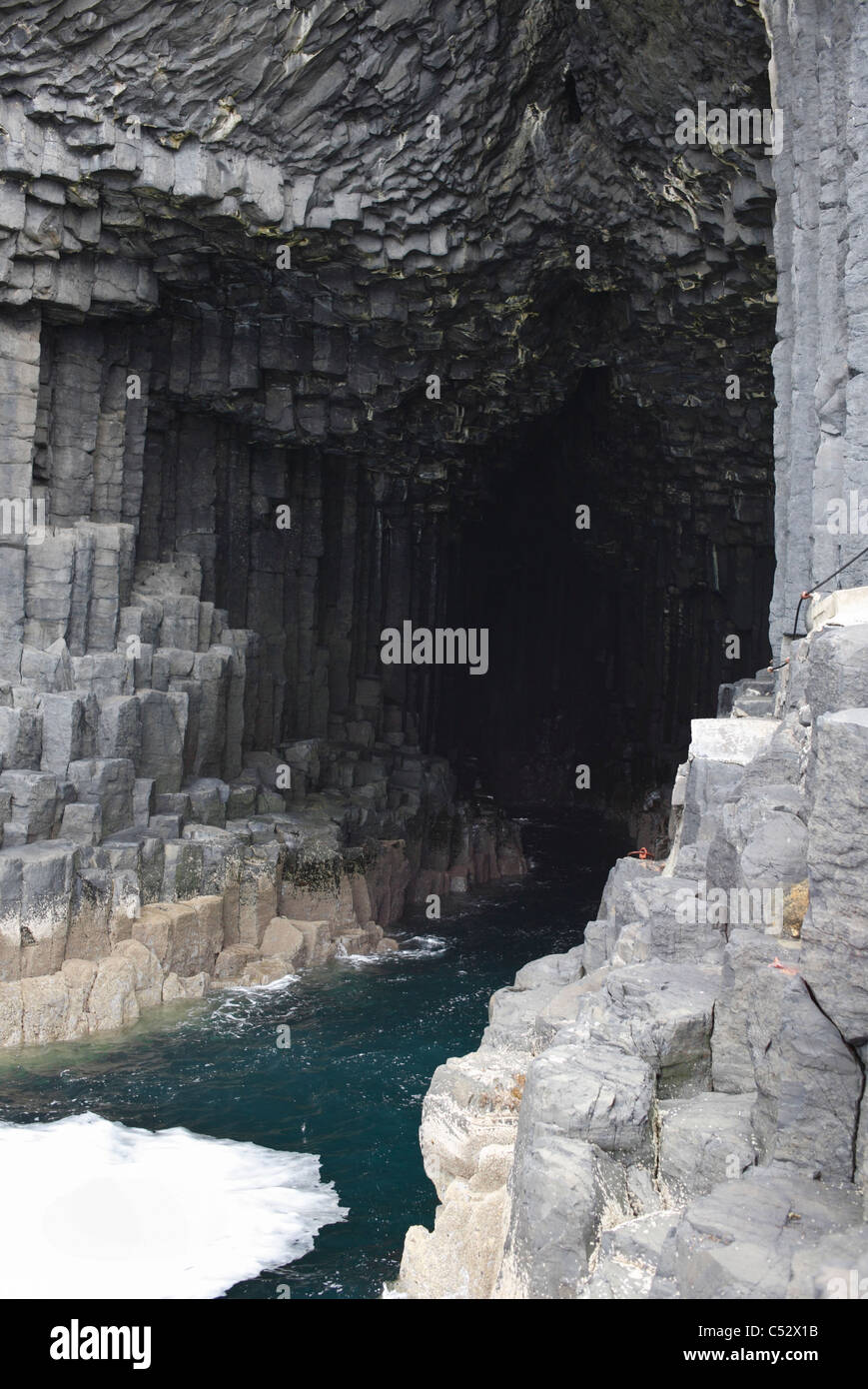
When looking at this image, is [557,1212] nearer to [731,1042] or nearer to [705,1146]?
[705,1146]

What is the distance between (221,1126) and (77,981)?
5013 millimetres

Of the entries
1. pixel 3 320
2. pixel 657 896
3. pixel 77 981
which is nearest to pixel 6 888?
pixel 77 981

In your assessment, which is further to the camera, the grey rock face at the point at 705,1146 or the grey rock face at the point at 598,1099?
the grey rock face at the point at 598,1099

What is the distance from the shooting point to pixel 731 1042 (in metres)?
8.79

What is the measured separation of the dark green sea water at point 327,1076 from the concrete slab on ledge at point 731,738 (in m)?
6.12

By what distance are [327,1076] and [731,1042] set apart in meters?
10.8

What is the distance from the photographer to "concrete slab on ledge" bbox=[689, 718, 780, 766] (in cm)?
1308

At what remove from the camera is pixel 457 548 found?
123ft

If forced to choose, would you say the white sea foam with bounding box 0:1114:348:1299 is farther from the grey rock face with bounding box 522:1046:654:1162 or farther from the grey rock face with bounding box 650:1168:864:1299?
the grey rock face with bounding box 650:1168:864:1299

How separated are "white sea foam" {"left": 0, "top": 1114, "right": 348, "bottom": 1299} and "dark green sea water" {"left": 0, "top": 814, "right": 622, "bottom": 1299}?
12.7 inches

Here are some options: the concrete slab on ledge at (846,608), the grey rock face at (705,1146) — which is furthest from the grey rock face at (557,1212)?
the concrete slab on ledge at (846,608)

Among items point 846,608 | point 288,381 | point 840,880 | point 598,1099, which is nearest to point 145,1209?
point 598,1099

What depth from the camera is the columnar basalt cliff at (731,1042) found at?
259 inches

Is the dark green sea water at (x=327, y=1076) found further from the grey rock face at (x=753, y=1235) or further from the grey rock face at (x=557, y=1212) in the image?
the grey rock face at (x=753, y=1235)
